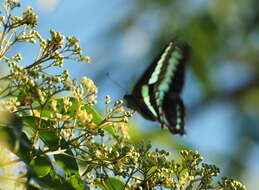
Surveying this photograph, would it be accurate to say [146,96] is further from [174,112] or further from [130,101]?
[130,101]

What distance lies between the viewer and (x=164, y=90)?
4863mm

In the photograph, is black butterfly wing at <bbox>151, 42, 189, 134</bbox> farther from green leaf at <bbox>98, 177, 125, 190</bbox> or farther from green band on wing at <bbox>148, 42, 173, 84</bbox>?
green leaf at <bbox>98, 177, 125, 190</bbox>

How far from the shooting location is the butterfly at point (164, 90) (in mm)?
4359

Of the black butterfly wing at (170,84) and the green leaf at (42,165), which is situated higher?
the black butterfly wing at (170,84)

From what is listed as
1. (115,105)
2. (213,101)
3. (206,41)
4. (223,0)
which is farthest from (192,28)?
(115,105)

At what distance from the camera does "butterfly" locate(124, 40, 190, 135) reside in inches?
172

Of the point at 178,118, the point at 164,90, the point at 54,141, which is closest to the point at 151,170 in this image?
the point at 54,141

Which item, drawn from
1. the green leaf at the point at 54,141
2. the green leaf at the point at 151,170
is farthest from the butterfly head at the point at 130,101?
the green leaf at the point at 54,141

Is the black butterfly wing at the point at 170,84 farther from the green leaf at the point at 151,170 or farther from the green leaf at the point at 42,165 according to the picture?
the green leaf at the point at 42,165

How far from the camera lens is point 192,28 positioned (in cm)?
554

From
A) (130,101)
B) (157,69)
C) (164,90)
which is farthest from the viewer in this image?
(164,90)

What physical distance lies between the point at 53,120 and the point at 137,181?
0.62 meters

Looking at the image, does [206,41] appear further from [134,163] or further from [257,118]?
[134,163]

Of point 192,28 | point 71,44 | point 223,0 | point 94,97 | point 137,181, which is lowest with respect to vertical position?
point 137,181
